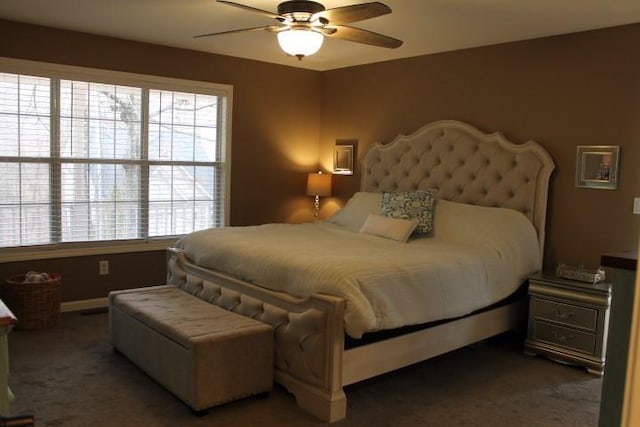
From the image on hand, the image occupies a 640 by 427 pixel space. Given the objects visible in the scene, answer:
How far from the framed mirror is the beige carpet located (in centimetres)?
128

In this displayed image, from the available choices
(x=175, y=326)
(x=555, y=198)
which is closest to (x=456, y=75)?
(x=555, y=198)

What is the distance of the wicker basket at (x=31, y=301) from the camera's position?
161 inches

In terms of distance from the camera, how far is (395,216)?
440 centimetres

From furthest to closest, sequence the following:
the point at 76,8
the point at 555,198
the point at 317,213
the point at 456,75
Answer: the point at 317,213, the point at 456,75, the point at 555,198, the point at 76,8

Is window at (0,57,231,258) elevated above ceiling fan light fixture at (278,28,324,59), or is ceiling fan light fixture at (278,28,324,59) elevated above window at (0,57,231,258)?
ceiling fan light fixture at (278,28,324,59)

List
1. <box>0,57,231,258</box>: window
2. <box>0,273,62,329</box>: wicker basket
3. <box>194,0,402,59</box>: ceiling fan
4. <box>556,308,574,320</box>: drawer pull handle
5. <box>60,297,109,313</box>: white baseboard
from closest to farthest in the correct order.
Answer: <box>194,0,402,59</box>: ceiling fan < <box>556,308,574,320</box>: drawer pull handle < <box>0,273,62,329</box>: wicker basket < <box>0,57,231,258</box>: window < <box>60,297,109,313</box>: white baseboard

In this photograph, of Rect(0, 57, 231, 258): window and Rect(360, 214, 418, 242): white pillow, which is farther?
Rect(0, 57, 231, 258): window

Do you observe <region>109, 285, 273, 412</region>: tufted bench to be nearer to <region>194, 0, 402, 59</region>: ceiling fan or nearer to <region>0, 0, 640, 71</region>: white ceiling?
<region>194, 0, 402, 59</region>: ceiling fan

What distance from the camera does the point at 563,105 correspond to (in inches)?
163

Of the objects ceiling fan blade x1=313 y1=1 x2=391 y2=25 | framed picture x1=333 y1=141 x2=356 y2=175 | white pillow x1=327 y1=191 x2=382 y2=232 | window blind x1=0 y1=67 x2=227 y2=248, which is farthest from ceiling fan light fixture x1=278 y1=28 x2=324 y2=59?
framed picture x1=333 y1=141 x2=356 y2=175

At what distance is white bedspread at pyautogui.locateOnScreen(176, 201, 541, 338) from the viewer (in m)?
2.97

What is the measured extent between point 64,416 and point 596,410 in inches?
110

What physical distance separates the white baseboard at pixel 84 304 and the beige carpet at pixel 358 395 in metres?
0.69

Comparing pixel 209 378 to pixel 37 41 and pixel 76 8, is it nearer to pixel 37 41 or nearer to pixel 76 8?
pixel 76 8
